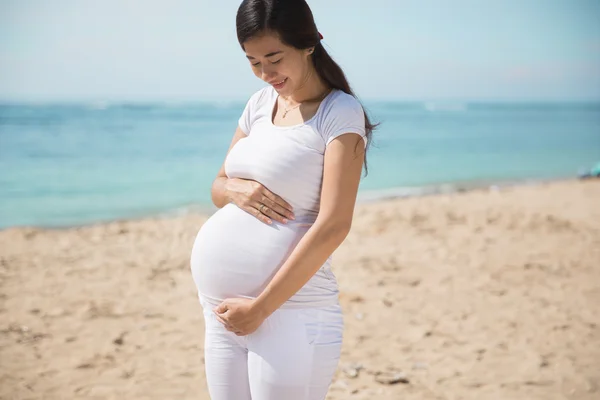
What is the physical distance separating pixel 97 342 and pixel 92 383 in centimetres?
69

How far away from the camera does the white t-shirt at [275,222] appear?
5.78 ft

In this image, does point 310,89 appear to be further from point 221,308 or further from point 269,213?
point 221,308

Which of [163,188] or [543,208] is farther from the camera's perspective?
[163,188]

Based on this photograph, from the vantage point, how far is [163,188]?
526 inches

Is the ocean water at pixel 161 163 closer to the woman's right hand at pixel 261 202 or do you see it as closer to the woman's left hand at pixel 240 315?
the woman's right hand at pixel 261 202

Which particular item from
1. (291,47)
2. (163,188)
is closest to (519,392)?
(291,47)

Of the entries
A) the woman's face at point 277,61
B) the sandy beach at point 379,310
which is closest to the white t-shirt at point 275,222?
the woman's face at point 277,61

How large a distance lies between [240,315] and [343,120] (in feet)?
2.08

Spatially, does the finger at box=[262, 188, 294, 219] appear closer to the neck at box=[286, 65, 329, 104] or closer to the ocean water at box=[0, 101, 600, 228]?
the neck at box=[286, 65, 329, 104]

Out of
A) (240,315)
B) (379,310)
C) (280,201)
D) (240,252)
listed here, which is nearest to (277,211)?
(280,201)

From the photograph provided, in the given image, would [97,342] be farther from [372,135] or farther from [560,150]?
[560,150]

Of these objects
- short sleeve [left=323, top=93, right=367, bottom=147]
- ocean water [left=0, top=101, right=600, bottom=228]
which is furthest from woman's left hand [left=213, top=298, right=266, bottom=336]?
ocean water [left=0, top=101, right=600, bottom=228]

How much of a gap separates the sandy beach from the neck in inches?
96.9

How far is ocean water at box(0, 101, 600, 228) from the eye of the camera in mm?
11586
